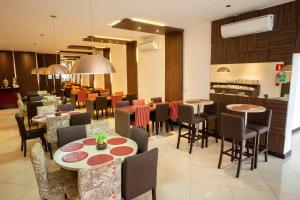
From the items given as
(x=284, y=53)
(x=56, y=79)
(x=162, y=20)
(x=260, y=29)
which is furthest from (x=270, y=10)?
(x=56, y=79)

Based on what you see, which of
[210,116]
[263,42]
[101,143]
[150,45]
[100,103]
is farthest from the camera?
[100,103]

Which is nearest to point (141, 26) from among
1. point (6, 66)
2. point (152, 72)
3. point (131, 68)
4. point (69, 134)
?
point (152, 72)

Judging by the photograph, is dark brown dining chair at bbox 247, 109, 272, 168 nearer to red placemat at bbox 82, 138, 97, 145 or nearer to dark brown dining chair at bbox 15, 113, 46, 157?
red placemat at bbox 82, 138, 97, 145

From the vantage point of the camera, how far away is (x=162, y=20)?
15.2ft

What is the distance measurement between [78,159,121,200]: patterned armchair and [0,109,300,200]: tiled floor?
972 mm

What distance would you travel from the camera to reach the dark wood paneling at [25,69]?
34.3 feet

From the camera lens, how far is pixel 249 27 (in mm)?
3795

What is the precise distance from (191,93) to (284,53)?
2.50 m

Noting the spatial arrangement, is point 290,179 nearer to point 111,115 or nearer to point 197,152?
point 197,152

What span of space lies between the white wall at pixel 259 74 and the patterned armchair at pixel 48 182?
3.91 metres

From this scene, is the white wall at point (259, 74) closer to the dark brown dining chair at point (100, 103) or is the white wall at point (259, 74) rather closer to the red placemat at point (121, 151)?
the red placemat at point (121, 151)

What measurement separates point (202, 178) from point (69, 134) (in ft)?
7.35

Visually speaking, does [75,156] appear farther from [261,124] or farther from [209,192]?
[261,124]

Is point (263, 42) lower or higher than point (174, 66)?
higher
